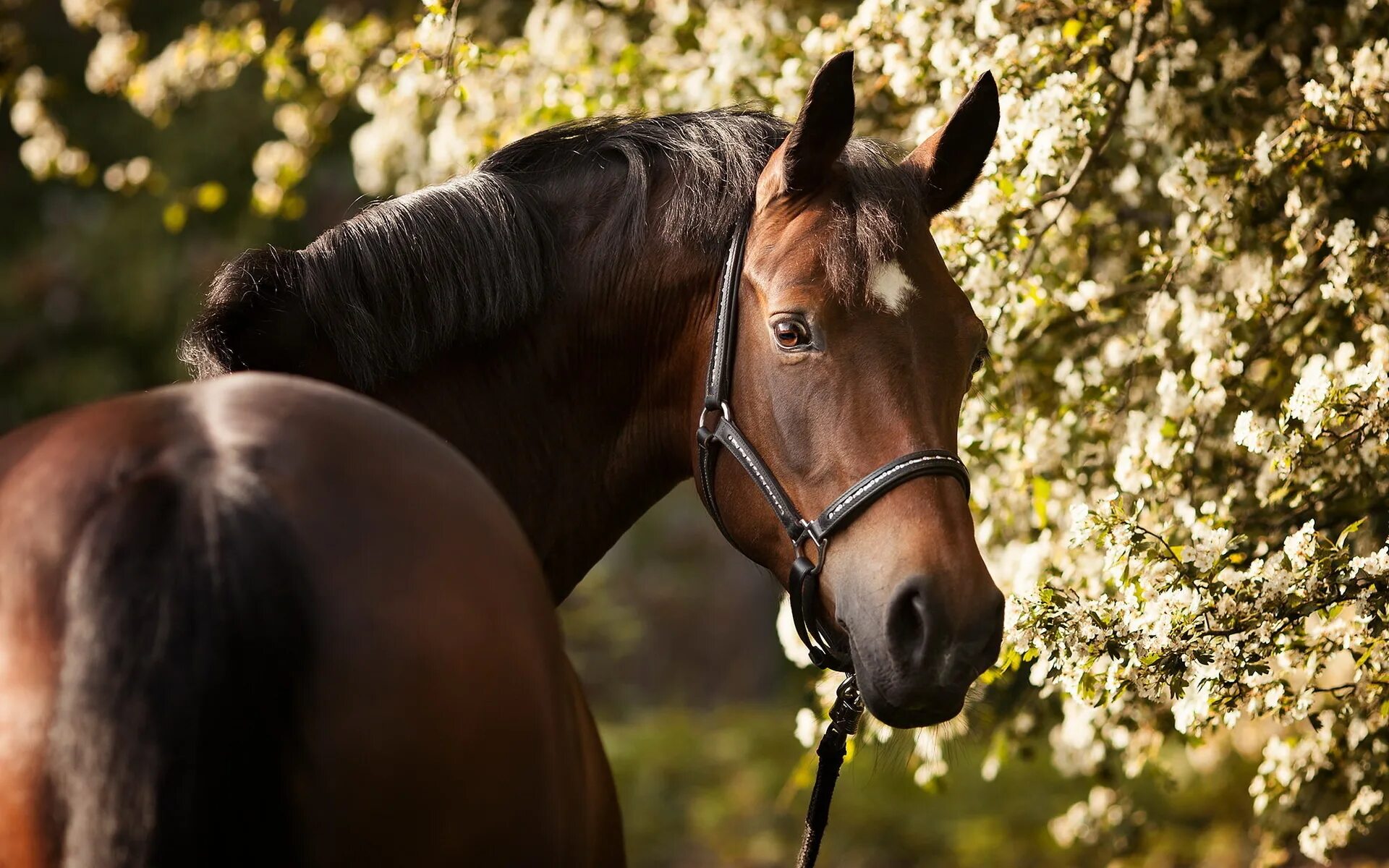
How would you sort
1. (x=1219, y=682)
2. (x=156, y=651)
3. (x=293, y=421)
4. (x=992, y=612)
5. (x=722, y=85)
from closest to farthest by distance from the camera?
(x=156, y=651) < (x=293, y=421) < (x=992, y=612) < (x=1219, y=682) < (x=722, y=85)

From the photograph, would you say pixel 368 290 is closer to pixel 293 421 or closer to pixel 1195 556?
pixel 293 421

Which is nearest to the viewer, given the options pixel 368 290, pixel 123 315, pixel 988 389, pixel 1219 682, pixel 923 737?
pixel 368 290

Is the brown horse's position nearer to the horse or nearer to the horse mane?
the horse mane

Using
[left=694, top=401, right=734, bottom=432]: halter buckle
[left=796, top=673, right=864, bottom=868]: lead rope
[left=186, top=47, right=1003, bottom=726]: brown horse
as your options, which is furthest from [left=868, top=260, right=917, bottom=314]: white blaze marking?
[left=796, top=673, right=864, bottom=868]: lead rope

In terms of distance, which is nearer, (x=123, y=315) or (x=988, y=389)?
(x=988, y=389)

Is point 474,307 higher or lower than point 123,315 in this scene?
higher

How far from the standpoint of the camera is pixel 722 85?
159 inches

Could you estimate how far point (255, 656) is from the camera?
121cm

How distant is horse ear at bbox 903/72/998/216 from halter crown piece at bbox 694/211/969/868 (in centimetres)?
42

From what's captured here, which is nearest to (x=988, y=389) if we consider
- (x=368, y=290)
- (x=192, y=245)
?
(x=368, y=290)

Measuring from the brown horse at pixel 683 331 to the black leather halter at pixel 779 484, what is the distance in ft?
0.07

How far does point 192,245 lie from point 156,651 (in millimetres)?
9773

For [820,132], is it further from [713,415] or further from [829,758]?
[829,758]

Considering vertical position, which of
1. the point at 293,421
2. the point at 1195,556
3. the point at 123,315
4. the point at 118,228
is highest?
the point at 293,421
